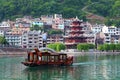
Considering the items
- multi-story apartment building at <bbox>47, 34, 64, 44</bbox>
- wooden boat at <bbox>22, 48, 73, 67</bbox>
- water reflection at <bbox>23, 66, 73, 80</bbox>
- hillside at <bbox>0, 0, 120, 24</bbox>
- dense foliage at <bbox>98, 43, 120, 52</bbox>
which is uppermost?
hillside at <bbox>0, 0, 120, 24</bbox>

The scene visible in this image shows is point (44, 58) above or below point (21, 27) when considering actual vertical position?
below

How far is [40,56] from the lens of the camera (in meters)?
56.9

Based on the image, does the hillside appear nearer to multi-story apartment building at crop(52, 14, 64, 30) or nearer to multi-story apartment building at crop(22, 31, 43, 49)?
multi-story apartment building at crop(52, 14, 64, 30)

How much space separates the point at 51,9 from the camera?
160375 millimetres

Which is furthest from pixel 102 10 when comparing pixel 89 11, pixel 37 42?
pixel 37 42

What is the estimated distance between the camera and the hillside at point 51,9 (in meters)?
157

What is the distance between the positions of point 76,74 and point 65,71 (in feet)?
12.2

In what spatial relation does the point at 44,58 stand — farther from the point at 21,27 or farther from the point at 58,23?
the point at 58,23

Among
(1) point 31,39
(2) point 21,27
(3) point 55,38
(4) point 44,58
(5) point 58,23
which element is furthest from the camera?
(5) point 58,23

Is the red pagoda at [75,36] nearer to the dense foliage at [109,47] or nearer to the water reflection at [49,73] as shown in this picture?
the dense foliage at [109,47]

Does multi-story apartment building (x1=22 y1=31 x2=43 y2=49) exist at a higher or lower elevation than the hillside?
lower

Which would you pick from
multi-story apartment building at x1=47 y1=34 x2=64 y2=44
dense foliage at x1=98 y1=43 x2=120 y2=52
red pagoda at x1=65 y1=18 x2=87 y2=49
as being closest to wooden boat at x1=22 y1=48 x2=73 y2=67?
dense foliage at x1=98 y1=43 x2=120 y2=52

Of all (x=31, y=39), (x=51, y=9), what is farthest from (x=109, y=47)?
(x=51, y=9)

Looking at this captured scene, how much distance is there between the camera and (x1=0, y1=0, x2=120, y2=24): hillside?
157 meters
